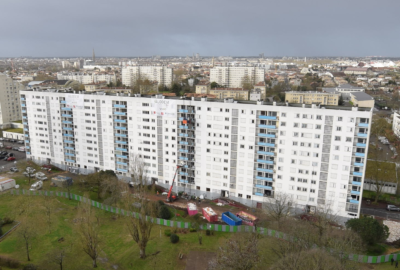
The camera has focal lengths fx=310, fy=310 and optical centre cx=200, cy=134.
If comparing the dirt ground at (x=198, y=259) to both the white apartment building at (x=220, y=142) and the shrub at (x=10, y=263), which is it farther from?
the shrub at (x=10, y=263)

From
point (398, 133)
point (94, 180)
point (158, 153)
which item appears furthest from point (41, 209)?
point (398, 133)

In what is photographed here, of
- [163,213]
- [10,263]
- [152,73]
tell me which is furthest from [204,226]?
[152,73]

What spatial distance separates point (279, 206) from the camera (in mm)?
38781

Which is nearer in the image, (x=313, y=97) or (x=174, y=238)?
(x=174, y=238)

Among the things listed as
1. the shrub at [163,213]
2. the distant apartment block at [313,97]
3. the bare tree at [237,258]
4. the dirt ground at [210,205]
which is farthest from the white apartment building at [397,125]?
the bare tree at [237,258]

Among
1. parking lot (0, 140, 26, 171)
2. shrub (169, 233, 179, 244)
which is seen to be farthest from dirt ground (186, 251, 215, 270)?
parking lot (0, 140, 26, 171)

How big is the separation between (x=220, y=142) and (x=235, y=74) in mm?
125189

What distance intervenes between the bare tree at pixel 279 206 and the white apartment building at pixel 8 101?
81.2 metres

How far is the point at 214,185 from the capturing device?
4847cm

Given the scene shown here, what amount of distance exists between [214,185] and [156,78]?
131668mm

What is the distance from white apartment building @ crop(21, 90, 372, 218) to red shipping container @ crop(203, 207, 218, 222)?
238 inches

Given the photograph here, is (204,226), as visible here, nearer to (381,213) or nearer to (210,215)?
(210,215)

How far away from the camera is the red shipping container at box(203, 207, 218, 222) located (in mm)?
41219

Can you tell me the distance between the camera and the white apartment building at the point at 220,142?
40.8 meters
